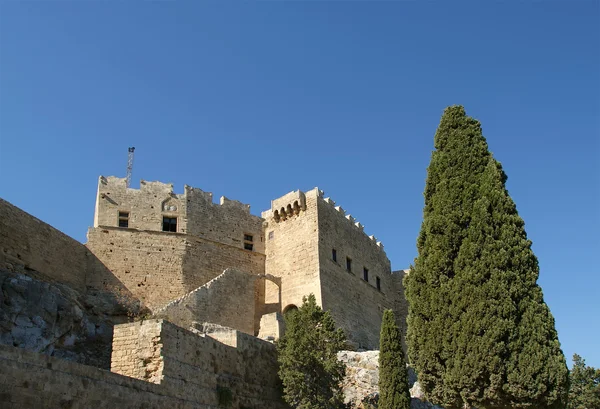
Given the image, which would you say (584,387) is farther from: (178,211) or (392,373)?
(178,211)

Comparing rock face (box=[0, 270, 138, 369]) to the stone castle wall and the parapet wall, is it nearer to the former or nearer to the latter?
the parapet wall

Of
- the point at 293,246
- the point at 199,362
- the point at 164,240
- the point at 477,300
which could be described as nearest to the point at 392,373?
the point at 477,300

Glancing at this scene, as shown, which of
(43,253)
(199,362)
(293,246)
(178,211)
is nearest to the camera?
(199,362)

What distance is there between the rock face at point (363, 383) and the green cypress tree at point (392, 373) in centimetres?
183

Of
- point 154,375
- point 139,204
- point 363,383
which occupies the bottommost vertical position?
point 154,375

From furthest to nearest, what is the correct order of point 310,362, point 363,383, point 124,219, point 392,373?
point 124,219
point 363,383
point 310,362
point 392,373

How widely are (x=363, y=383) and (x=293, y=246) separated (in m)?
10.9

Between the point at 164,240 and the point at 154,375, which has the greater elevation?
the point at 164,240

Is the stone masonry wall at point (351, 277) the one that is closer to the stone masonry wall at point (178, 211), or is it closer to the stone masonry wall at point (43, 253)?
the stone masonry wall at point (178, 211)

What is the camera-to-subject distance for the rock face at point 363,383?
72.7ft

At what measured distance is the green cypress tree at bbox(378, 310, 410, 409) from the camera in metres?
19.5

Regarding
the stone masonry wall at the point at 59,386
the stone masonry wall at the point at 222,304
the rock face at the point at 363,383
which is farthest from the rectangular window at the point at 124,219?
the stone masonry wall at the point at 59,386

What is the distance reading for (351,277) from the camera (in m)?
33.8

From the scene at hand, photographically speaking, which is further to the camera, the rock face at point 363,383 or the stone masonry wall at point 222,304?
the stone masonry wall at point 222,304
